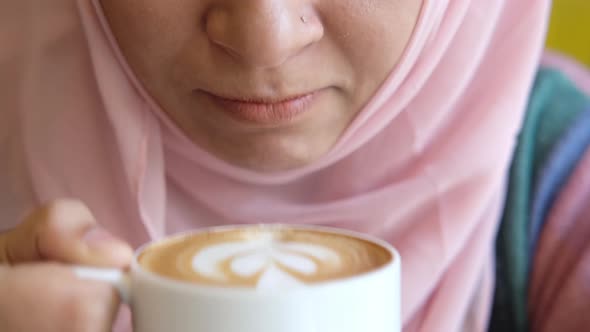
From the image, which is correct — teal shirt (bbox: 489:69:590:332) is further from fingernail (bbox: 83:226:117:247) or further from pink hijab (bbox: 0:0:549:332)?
fingernail (bbox: 83:226:117:247)

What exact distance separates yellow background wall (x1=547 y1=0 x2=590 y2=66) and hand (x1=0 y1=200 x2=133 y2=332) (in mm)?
1244

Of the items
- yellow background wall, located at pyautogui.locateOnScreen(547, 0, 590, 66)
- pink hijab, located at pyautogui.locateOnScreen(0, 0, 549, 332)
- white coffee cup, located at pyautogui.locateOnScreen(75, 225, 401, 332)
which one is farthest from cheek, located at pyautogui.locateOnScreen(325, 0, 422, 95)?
yellow background wall, located at pyautogui.locateOnScreen(547, 0, 590, 66)

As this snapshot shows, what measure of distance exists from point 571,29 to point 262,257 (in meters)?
1.22

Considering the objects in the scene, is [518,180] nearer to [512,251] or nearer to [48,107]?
[512,251]

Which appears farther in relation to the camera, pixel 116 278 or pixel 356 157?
pixel 356 157

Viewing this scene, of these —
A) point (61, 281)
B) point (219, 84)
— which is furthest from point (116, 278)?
point (219, 84)

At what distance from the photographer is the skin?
1.57 feet

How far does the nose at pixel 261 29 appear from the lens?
1.79 ft

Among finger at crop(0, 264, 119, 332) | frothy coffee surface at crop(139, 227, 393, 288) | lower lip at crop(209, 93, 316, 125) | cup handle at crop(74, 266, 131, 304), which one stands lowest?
finger at crop(0, 264, 119, 332)

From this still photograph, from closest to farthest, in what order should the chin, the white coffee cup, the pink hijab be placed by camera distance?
the white coffee cup → the chin → the pink hijab

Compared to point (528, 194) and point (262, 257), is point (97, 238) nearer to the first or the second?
point (262, 257)

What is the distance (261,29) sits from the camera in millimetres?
542

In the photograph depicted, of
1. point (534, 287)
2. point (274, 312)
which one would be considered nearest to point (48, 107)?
point (274, 312)

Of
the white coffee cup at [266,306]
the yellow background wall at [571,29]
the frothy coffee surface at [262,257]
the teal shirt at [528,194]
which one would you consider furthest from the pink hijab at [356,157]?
the yellow background wall at [571,29]
